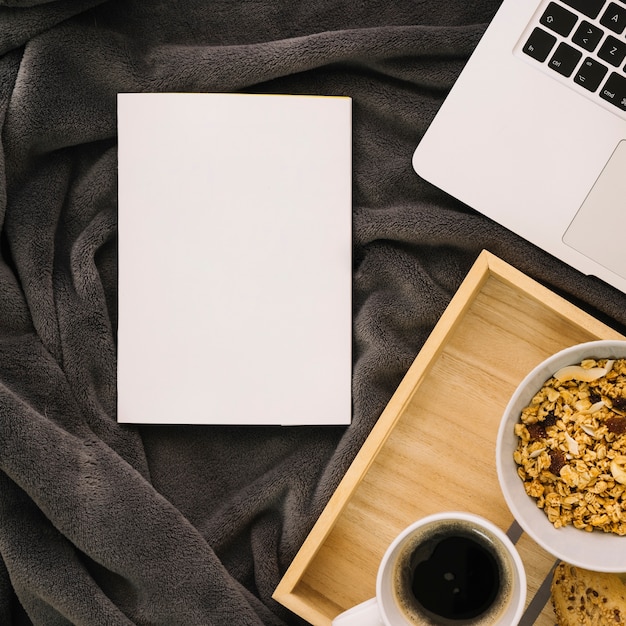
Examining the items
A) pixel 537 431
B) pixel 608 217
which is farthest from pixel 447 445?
pixel 608 217

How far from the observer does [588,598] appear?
619 mm

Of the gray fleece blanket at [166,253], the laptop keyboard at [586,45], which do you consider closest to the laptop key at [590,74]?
the laptop keyboard at [586,45]

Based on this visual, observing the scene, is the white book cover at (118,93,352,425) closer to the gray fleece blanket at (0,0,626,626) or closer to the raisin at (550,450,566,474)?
the gray fleece blanket at (0,0,626,626)

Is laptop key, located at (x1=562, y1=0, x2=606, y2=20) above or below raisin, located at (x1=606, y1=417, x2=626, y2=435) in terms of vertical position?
above

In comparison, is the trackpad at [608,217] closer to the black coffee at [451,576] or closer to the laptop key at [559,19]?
the laptop key at [559,19]

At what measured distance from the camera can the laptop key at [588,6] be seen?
66 centimetres

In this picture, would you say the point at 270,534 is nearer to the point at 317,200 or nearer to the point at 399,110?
the point at 317,200

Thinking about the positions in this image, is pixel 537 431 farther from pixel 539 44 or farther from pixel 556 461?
pixel 539 44

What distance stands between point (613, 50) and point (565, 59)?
40 mm

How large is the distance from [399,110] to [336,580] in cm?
46

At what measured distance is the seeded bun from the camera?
1.99 feet

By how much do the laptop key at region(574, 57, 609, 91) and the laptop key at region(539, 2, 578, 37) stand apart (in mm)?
32

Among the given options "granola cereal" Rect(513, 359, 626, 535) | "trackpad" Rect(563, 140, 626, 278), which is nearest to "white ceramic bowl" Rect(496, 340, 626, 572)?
"granola cereal" Rect(513, 359, 626, 535)

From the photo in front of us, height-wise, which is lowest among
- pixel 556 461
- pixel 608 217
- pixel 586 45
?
pixel 556 461
